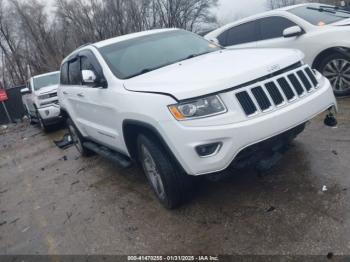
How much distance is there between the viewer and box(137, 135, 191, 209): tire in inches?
131

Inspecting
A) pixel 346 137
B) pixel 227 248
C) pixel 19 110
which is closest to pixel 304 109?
pixel 227 248

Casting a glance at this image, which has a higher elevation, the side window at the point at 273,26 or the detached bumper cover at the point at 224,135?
the side window at the point at 273,26

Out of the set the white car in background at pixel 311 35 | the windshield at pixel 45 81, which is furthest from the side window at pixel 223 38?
the windshield at pixel 45 81

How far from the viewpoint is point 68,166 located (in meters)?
6.41

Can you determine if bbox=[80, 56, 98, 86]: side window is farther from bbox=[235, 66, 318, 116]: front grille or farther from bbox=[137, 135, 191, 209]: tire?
bbox=[235, 66, 318, 116]: front grille

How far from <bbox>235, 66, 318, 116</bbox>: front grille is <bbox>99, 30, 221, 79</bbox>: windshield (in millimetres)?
1328

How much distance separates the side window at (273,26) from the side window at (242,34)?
18 cm

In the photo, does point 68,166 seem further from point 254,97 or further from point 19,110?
point 19,110

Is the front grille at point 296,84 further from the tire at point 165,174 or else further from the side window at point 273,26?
the side window at point 273,26

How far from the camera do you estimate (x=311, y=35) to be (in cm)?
616

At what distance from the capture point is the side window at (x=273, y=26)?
21.7ft

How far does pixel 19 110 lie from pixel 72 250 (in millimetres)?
14997

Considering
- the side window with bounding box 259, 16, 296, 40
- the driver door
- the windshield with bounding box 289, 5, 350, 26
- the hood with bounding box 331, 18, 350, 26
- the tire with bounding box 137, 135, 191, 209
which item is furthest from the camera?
the side window with bounding box 259, 16, 296, 40

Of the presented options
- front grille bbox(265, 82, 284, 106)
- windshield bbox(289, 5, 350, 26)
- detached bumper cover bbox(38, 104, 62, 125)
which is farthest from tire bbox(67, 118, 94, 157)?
windshield bbox(289, 5, 350, 26)
